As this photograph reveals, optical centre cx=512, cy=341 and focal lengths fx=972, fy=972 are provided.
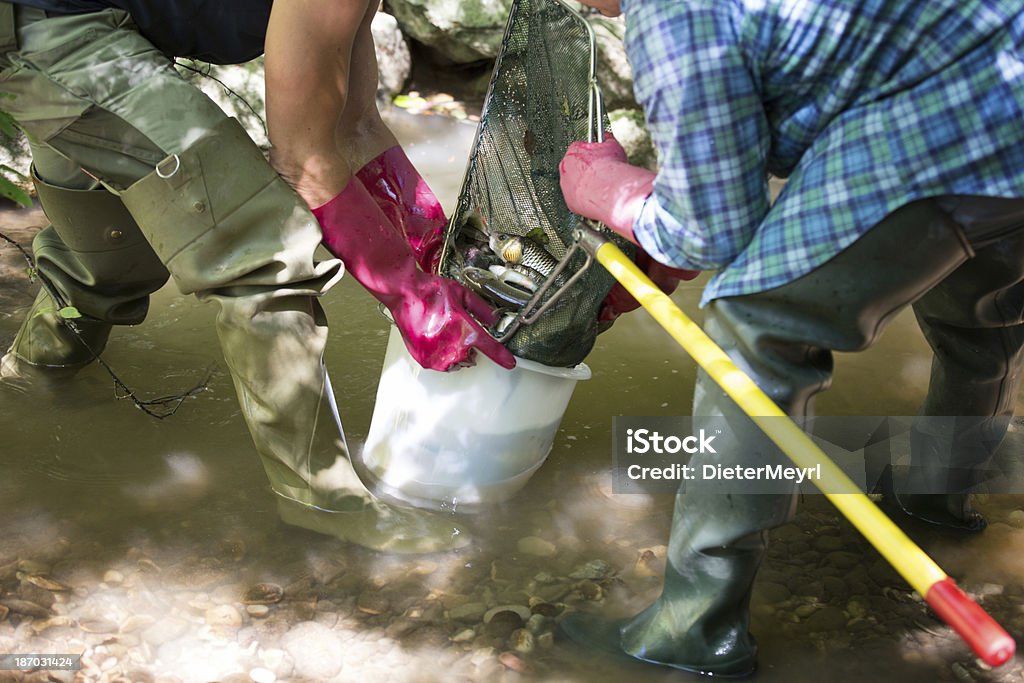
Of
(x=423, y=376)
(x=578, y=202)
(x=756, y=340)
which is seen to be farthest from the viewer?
(x=423, y=376)

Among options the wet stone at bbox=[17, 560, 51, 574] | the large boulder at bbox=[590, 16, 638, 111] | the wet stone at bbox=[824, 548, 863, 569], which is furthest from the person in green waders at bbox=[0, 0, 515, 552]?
the large boulder at bbox=[590, 16, 638, 111]

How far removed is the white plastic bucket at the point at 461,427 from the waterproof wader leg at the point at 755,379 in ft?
1.65

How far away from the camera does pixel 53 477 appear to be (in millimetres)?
2527

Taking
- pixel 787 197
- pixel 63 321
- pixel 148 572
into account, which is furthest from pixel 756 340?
pixel 63 321

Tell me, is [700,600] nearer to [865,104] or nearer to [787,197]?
[787,197]

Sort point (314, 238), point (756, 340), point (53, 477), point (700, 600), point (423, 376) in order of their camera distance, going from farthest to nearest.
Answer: point (53, 477) < point (423, 376) < point (314, 238) < point (700, 600) < point (756, 340)

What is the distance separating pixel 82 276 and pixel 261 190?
88 cm

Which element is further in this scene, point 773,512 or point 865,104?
point 773,512

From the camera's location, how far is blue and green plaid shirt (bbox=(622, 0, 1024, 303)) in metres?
1.45

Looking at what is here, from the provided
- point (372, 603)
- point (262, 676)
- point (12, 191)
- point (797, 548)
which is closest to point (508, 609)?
point (372, 603)

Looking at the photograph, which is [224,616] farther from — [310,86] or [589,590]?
[310,86]

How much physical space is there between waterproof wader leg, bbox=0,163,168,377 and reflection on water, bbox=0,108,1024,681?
12 centimetres

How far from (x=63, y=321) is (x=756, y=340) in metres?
2.06

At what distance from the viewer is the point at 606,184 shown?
195 centimetres
